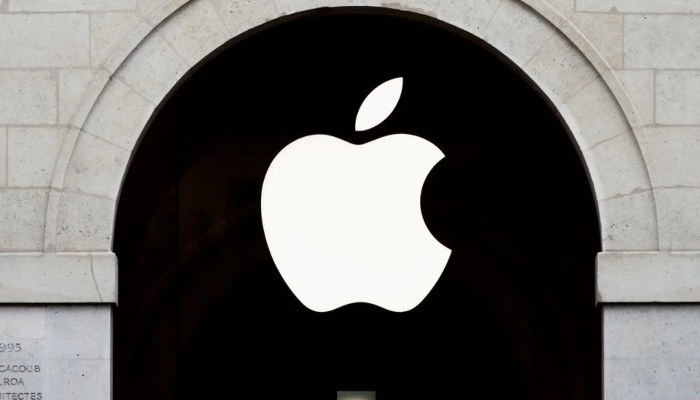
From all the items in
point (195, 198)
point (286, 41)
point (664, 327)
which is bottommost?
point (664, 327)

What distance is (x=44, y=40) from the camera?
12570 mm

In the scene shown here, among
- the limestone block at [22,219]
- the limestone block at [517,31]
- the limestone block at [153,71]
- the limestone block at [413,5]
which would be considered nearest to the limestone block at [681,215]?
the limestone block at [517,31]

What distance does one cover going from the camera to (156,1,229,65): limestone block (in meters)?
12.5

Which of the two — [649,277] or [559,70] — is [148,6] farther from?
[649,277]

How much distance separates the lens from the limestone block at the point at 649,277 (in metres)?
12.1

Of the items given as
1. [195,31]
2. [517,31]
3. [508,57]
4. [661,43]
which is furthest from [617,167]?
[195,31]

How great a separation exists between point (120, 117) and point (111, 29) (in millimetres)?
823

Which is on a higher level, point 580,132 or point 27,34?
point 27,34

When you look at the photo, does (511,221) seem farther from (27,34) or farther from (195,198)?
(27,34)

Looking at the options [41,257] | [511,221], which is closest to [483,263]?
[511,221]

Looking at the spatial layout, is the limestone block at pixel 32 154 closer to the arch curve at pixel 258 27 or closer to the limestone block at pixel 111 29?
the arch curve at pixel 258 27

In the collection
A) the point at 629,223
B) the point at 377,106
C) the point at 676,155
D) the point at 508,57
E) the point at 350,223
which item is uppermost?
the point at 377,106

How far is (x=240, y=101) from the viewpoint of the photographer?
16.6 m

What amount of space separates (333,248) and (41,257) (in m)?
3.31
